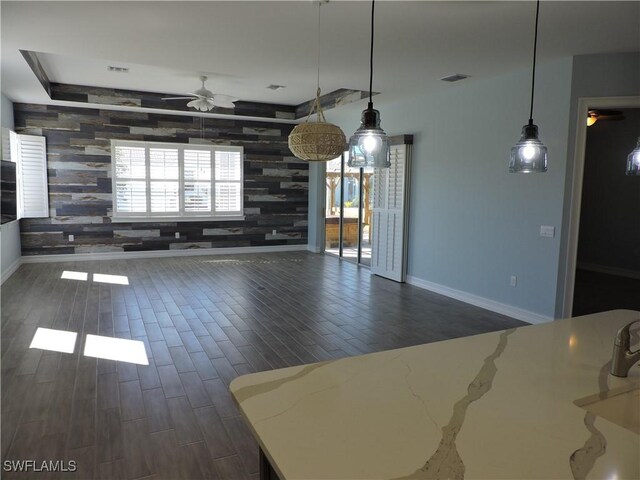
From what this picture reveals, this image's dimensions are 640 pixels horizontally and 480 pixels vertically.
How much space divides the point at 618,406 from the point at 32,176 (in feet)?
27.2

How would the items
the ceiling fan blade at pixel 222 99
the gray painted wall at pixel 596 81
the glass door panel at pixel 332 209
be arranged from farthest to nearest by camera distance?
the glass door panel at pixel 332 209 < the ceiling fan blade at pixel 222 99 < the gray painted wall at pixel 596 81

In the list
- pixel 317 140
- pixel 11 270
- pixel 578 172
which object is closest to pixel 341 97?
pixel 578 172

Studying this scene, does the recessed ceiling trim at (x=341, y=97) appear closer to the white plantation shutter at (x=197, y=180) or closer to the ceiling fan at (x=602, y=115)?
the white plantation shutter at (x=197, y=180)

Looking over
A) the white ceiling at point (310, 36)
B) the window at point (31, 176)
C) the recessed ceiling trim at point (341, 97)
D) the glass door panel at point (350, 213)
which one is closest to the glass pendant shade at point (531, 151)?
the white ceiling at point (310, 36)

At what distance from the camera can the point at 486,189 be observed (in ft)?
17.5

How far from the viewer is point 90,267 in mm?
7332

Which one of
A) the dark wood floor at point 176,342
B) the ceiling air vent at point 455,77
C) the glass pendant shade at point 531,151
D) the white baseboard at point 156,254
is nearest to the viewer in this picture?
the dark wood floor at point 176,342

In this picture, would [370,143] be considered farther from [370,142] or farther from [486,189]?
[486,189]

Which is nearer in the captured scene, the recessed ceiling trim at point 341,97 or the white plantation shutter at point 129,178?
the recessed ceiling trim at point 341,97

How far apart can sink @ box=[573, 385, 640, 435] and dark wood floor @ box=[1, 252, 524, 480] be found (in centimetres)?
163

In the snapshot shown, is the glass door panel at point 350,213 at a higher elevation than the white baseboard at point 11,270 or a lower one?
higher

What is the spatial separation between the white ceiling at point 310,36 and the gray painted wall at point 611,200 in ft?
12.0

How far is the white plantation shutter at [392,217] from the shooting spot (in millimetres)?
6594

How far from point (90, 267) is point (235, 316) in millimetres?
3727
